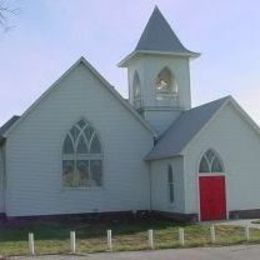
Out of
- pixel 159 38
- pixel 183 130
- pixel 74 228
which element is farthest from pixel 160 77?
pixel 74 228

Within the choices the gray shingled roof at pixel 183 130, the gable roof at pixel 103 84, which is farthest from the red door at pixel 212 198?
the gable roof at pixel 103 84

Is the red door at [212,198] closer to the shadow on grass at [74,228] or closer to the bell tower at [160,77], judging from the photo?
the shadow on grass at [74,228]

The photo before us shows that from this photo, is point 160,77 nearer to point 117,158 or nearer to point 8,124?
point 117,158

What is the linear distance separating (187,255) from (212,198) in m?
12.4

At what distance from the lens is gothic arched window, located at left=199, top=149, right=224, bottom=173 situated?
108ft

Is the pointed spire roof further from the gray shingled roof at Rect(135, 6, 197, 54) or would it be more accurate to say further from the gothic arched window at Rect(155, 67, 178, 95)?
the gothic arched window at Rect(155, 67, 178, 95)

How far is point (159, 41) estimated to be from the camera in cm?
3962

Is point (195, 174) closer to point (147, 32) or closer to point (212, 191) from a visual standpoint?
point (212, 191)

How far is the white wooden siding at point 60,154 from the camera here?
33.8m

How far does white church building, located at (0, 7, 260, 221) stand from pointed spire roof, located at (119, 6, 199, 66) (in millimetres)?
4165

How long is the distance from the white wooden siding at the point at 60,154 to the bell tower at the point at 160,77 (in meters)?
2.69

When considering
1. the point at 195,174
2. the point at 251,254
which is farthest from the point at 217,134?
the point at 251,254

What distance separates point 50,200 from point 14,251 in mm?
11792

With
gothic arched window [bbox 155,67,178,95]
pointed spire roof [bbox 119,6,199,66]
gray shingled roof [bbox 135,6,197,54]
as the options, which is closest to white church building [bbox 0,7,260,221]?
gothic arched window [bbox 155,67,178,95]
